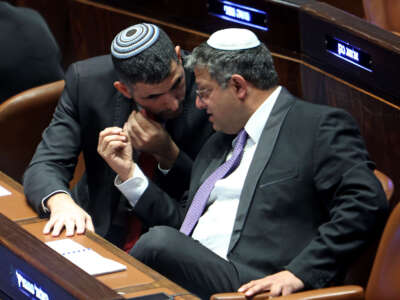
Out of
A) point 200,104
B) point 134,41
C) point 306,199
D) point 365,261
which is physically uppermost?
point 134,41

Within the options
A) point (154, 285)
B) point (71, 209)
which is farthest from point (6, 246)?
point (71, 209)

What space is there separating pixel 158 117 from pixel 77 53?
91 centimetres

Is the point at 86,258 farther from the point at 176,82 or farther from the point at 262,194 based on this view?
the point at 176,82

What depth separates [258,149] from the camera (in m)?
1.70

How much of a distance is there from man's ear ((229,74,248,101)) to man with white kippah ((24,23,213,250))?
0.58 feet

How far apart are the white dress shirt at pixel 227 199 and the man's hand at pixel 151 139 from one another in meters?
0.20

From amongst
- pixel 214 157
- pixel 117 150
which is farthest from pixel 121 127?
pixel 214 157

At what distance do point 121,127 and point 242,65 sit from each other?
40 centimetres

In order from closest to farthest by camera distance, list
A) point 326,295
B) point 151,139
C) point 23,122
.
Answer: point 326,295 < point 151,139 < point 23,122

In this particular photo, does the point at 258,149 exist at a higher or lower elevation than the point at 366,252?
higher

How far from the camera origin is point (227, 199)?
174 cm

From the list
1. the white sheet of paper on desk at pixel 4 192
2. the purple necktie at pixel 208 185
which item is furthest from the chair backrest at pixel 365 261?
the white sheet of paper on desk at pixel 4 192

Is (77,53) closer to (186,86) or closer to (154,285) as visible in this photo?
(186,86)

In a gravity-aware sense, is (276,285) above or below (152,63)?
below
